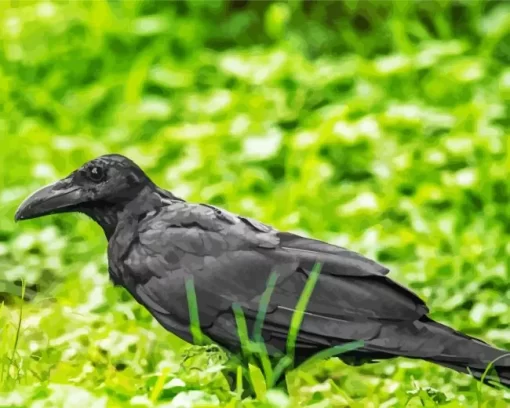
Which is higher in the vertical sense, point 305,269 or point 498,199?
point 305,269

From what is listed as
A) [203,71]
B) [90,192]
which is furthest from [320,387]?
[203,71]

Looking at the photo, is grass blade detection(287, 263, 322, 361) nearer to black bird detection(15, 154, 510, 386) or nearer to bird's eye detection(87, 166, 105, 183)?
black bird detection(15, 154, 510, 386)

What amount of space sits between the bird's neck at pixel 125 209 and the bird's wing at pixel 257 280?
0.08 meters

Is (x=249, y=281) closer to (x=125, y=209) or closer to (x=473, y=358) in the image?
(x=125, y=209)

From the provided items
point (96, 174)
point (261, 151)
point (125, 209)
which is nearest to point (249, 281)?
point (125, 209)

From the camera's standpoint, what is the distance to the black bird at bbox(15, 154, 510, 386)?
3160 mm

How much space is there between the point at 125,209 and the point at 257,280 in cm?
47

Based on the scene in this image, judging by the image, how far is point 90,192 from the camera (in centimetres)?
340

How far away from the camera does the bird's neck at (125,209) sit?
3410 mm

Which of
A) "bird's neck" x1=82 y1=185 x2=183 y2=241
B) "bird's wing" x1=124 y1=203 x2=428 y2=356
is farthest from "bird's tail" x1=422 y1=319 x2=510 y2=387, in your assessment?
"bird's neck" x1=82 y1=185 x2=183 y2=241

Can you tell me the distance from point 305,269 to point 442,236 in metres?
2.02

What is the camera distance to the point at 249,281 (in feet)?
10.6

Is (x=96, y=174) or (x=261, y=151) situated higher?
(x=96, y=174)

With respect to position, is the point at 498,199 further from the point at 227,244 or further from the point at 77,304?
the point at 227,244
